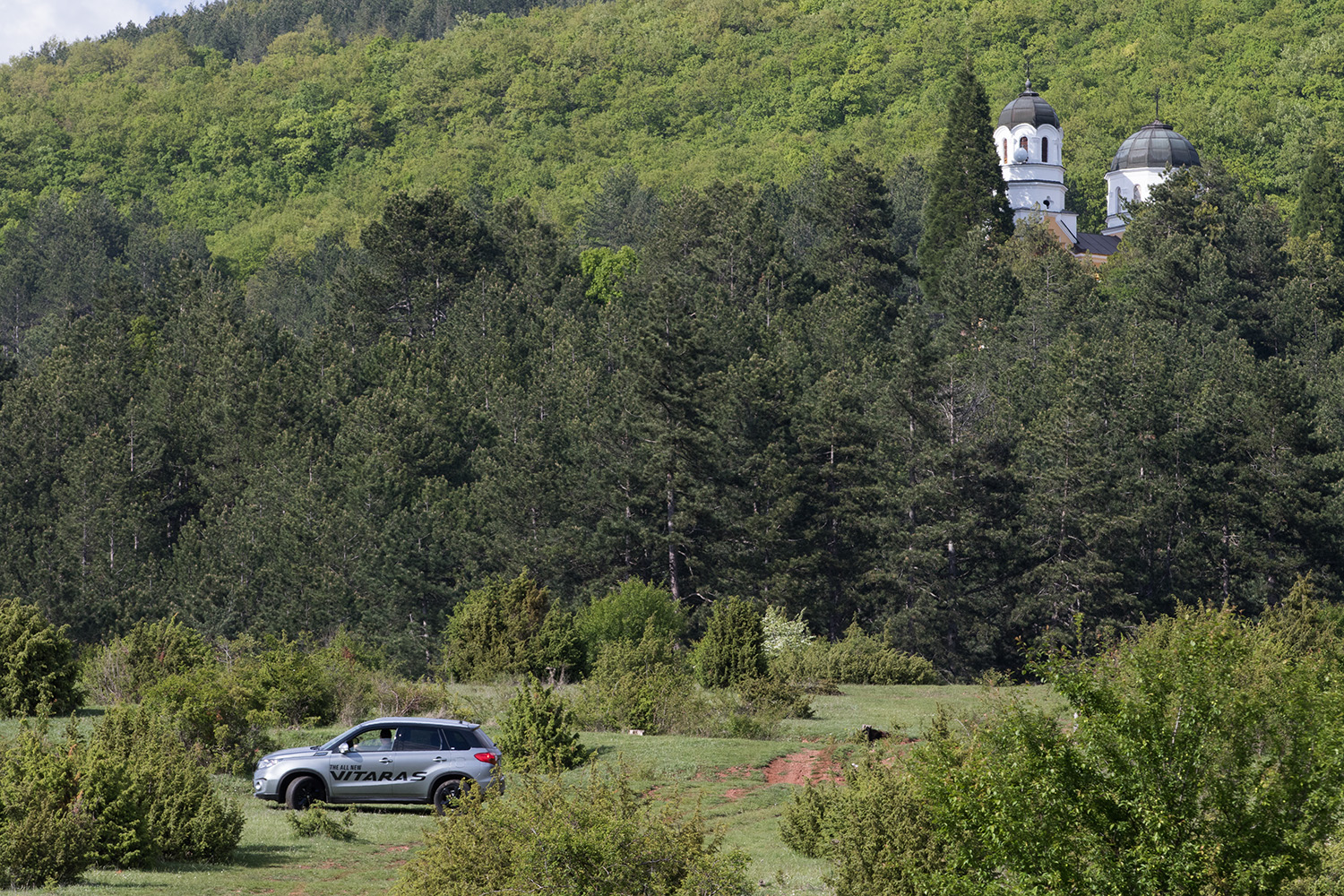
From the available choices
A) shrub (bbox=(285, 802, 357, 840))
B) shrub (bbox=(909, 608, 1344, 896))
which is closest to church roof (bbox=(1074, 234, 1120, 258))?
shrub (bbox=(285, 802, 357, 840))

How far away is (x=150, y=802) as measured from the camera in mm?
15367

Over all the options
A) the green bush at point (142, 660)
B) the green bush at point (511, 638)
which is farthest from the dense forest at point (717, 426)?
the green bush at point (142, 660)

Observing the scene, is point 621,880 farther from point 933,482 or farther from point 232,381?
point 232,381

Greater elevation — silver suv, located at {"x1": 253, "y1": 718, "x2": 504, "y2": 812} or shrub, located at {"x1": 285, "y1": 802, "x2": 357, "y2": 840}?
silver suv, located at {"x1": 253, "y1": 718, "x2": 504, "y2": 812}

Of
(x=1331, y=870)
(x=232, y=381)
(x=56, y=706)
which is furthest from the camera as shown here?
(x=232, y=381)

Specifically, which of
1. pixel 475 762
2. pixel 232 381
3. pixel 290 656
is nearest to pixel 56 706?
pixel 290 656

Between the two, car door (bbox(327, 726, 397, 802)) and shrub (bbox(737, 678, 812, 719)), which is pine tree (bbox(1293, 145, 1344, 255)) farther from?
car door (bbox(327, 726, 397, 802))

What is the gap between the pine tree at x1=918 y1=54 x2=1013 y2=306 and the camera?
80.1 meters

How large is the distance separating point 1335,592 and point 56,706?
140ft

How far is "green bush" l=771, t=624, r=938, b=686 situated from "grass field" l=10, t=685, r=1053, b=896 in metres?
5.39

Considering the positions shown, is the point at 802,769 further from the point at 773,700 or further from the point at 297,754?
the point at 297,754

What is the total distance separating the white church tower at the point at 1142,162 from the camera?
116 m

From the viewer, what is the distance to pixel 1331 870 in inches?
509

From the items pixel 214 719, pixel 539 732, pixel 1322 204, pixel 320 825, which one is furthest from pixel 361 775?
pixel 1322 204
